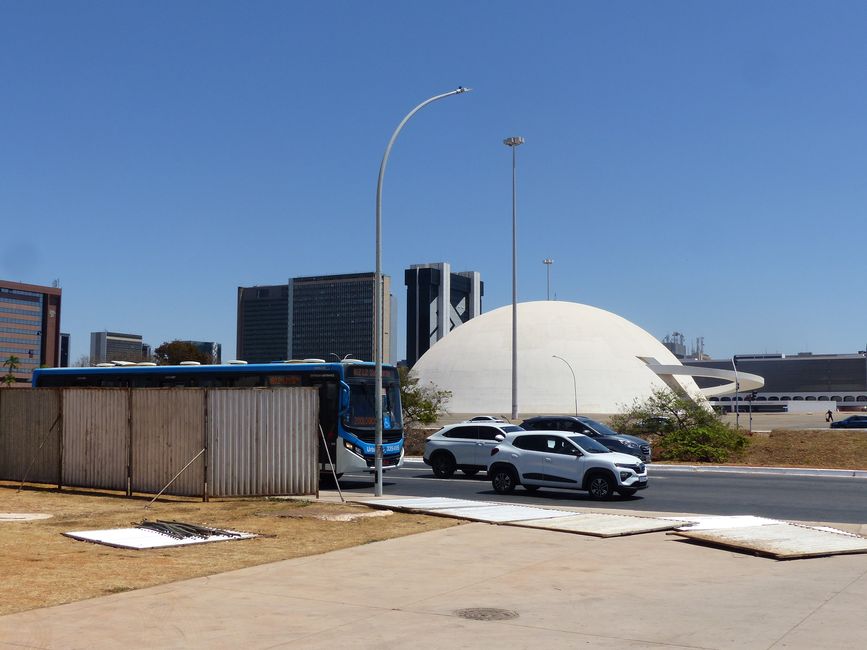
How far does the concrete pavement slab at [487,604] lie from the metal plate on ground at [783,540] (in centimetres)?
26

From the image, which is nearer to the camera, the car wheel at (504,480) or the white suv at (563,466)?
the white suv at (563,466)

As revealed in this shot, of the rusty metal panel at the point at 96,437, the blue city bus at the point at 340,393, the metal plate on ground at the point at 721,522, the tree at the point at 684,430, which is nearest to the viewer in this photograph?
the metal plate on ground at the point at 721,522

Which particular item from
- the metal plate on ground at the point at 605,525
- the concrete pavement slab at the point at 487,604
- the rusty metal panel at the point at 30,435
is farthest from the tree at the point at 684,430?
the rusty metal panel at the point at 30,435

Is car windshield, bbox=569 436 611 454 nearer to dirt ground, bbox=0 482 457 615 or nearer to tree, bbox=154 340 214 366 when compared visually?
dirt ground, bbox=0 482 457 615

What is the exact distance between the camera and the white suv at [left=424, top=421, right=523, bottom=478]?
28.5 m

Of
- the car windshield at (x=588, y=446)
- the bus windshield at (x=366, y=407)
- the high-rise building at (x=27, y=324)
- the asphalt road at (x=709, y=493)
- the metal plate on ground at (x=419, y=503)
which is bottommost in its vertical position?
the asphalt road at (x=709, y=493)

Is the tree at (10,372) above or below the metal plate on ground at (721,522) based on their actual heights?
above

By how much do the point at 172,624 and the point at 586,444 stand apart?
15.3 meters

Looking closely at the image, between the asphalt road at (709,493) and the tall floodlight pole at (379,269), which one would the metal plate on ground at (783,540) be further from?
the tall floodlight pole at (379,269)

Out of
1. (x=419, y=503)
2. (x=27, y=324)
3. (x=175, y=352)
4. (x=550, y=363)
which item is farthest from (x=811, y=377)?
(x=419, y=503)

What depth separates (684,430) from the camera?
3841 centimetres

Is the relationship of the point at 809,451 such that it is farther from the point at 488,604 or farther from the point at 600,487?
the point at 488,604

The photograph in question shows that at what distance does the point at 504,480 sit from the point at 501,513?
17.4 ft

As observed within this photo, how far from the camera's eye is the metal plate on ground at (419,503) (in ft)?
61.5
